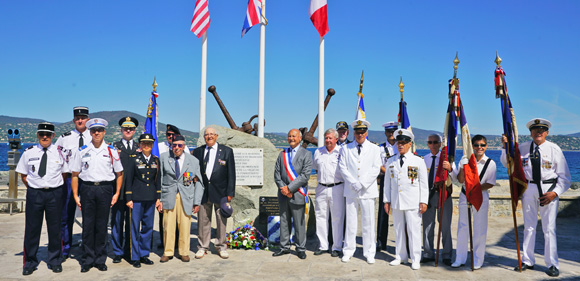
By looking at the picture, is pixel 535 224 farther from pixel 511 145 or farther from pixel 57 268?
pixel 57 268

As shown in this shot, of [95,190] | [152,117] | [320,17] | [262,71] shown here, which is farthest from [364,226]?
[320,17]

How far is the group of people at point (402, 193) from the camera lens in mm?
5238

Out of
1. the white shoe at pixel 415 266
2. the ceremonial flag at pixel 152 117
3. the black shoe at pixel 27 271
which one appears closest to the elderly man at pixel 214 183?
the ceremonial flag at pixel 152 117

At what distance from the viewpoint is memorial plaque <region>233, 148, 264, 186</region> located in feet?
24.6


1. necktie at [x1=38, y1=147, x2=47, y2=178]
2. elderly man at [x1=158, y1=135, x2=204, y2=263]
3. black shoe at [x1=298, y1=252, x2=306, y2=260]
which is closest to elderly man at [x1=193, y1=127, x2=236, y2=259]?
elderly man at [x1=158, y1=135, x2=204, y2=263]

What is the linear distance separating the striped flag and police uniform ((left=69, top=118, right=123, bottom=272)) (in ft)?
15.0

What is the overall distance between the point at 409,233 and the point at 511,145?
172 cm

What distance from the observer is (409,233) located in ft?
18.1

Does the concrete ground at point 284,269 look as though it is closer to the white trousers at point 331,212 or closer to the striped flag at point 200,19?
the white trousers at point 331,212

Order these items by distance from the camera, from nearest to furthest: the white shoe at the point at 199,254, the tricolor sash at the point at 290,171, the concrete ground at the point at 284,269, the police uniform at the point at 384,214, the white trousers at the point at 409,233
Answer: the concrete ground at the point at 284,269 → the white trousers at the point at 409,233 → the white shoe at the point at 199,254 → the tricolor sash at the point at 290,171 → the police uniform at the point at 384,214

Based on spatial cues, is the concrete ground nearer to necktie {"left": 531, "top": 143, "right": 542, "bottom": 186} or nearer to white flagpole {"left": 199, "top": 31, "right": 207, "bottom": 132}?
necktie {"left": 531, "top": 143, "right": 542, "bottom": 186}

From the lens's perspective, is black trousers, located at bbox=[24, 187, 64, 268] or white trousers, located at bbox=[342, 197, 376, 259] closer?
black trousers, located at bbox=[24, 187, 64, 268]

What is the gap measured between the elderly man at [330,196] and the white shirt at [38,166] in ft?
11.1

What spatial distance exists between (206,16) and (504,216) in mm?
7963
